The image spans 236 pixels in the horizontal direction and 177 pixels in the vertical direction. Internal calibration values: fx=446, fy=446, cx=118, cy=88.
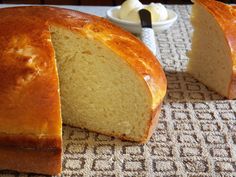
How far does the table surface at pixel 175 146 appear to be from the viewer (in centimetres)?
146

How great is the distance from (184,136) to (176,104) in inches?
8.9

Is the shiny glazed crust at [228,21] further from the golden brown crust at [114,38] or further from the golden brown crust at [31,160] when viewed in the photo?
the golden brown crust at [31,160]

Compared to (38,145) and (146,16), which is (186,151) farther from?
(146,16)

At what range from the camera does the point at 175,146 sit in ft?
5.19

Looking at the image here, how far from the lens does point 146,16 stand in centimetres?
224

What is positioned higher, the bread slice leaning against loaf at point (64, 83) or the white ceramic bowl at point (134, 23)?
the bread slice leaning against loaf at point (64, 83)

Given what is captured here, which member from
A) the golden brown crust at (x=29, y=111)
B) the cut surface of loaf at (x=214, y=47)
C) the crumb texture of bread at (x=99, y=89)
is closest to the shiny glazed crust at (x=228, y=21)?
the cut surface of loaf at (x=214, y=47)

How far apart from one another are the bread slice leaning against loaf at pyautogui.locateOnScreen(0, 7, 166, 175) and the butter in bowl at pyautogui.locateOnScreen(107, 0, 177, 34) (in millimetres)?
530

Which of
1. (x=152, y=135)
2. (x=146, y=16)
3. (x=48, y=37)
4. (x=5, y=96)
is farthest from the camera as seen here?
(x=146, y=16)

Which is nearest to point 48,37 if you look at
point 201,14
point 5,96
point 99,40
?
point 99,40

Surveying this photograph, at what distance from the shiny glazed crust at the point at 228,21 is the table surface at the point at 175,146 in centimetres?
8

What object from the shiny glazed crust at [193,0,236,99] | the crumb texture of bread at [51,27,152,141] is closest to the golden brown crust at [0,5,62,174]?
the crumb texture of bread at [51,27,152,141]

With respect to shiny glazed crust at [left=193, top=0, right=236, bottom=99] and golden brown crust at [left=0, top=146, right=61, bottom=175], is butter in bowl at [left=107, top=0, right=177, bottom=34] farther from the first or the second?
golden brown crust at [left=0, top=146, right=61, bottom=175]

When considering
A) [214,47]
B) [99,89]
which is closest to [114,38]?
[99,89]
